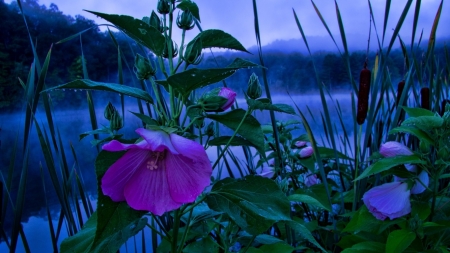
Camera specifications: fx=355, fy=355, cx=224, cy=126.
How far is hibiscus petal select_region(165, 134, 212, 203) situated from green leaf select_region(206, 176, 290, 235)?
49mm

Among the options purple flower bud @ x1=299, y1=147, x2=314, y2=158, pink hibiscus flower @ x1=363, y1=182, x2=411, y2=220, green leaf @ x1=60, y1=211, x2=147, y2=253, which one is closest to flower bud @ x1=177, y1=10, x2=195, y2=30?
green leaf @ x1=60, y1=211, x2=147, y2=253

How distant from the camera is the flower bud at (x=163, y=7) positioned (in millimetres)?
423

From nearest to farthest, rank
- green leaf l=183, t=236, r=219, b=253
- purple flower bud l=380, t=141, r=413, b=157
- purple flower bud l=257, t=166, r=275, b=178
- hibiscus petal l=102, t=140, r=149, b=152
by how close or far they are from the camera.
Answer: hibiscus petal l=102, t=140, r=149, b=152 → green leaf l=183, t=236, r=219, b=253 → purple flower bud l=380, t=141, r=413, b=157 → purple flower bud l=257, t=166, r=275, b=178

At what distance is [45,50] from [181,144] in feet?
3.43

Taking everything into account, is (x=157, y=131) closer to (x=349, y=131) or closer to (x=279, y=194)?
(x=279, y=194)

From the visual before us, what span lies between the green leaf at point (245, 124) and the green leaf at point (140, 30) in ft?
0.32

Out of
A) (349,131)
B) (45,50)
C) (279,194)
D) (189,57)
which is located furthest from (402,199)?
(45,50)

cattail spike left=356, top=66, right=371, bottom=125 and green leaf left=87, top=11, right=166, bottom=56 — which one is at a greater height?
green leaf left=87, top=11, right=166, bottom=56

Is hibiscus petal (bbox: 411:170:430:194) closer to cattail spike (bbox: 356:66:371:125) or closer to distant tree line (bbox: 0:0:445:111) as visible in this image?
cattail spike (bbox: 356:66:371:125)

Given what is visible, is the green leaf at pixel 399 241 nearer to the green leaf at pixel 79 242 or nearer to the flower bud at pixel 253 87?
the flower bud at pixel 253 87

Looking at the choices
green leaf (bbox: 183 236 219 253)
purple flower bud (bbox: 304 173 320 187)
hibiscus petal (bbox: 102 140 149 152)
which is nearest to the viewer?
hibiscus petal (bbox: 102 140 149 152)

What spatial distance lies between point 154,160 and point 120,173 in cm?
4

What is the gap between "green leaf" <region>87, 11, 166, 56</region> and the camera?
329 mm

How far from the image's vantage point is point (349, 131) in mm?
1403
